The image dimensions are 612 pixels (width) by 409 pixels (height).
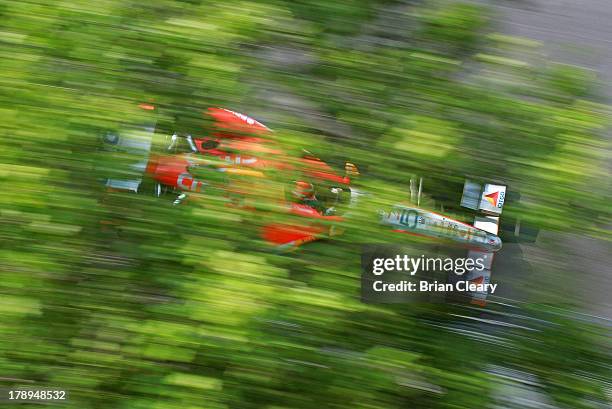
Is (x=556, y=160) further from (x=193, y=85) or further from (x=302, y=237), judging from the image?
(x=193, y=85)

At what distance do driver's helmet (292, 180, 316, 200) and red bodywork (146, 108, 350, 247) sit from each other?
0.06ft

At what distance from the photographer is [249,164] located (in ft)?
6.07

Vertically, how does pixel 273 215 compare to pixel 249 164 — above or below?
below

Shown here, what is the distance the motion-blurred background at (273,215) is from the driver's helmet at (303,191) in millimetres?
92

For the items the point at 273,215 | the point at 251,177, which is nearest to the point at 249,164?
the point at 251,177

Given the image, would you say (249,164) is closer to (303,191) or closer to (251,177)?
(251,177)

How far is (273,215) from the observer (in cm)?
184

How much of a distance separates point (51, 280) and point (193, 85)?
1.89ft

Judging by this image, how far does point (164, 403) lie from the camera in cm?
171

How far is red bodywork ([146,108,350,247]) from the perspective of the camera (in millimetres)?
1848

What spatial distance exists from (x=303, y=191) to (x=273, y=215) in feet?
0.32

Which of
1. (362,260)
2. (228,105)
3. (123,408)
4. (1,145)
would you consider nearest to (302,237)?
(362,260)

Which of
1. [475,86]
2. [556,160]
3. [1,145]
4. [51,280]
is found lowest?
[51,280]

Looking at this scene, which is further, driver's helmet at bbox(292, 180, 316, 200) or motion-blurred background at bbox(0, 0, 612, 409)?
driver's helmet at bbox(292, 180, 316, 200)
